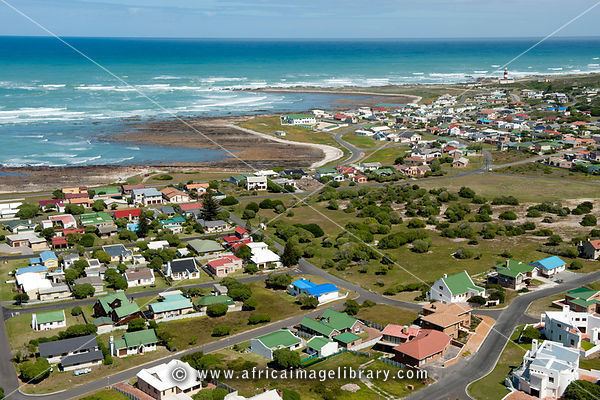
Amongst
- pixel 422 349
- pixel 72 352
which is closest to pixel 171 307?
pixel 72 352

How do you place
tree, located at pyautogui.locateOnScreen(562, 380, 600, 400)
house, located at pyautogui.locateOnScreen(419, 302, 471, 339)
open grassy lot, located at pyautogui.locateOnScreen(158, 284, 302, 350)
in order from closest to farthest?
tree, located at pyautogui.locateOnScreen(562, 380, 600, 400)
house, located at pyautogui.locateOnScreen(419, 302, 471, 339)
open grassy lot, located at pyautogui.locateOnScreen(158, 284, 302, 350)

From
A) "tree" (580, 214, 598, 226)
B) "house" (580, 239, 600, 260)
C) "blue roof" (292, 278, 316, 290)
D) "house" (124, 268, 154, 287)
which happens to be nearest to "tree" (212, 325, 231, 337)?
"blue roof" (292, 278, 316, 290)

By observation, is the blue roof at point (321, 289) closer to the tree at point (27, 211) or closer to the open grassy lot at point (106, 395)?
the open grassy lot at point (106, 395)

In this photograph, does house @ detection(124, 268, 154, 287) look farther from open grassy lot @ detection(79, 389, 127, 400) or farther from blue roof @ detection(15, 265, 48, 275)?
open grassy lot @ detection(79, 389, 127, 400)

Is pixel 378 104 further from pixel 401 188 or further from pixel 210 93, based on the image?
pixel 401 188

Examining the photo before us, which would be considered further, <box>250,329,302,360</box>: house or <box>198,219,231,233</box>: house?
<box>198,219,231,233</box>: house

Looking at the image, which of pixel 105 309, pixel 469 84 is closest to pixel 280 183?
pixel 105 309
